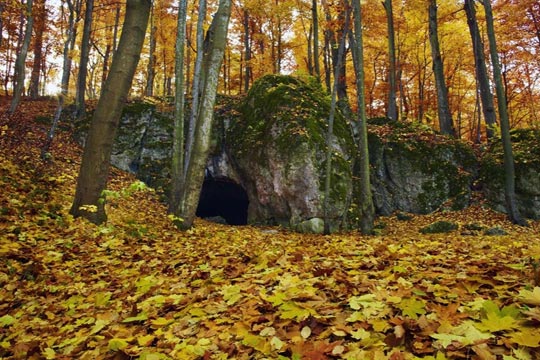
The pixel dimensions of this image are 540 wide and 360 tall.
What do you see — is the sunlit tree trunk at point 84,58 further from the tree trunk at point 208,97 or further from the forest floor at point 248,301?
the forest floor at point 248,301

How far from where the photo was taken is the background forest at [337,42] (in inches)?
710

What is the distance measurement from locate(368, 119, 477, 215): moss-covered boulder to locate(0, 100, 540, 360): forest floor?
979 cm

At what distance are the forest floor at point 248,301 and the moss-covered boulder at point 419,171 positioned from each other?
979 cm

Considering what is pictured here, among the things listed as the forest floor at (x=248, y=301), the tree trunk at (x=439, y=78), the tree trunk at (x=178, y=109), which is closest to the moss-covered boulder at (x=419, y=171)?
the tree trunk at (x=439, y=78)

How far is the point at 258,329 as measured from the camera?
2.13 meters

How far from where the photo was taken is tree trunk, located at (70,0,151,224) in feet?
18.4

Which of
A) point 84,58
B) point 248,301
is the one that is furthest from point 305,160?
point 84,58

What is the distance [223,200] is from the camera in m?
16.3

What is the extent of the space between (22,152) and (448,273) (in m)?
10.8

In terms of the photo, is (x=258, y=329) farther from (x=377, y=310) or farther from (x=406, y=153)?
(x=406, y=153)

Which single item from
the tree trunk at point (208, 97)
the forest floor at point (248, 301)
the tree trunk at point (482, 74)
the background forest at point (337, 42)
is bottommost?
the forest floor at point (248, 301)

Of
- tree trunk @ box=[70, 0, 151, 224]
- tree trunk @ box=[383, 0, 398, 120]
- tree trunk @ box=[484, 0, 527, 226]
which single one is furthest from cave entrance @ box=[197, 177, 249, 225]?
tree trunk @ box=[484, 0, 527, 226]

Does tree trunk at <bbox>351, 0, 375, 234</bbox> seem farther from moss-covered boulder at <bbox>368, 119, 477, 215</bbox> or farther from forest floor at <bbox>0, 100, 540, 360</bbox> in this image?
moss-covered boulder at <bbox>368, 119, 477, 215</bbox>

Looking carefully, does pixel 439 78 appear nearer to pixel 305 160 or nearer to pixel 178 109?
pixel 305 160
